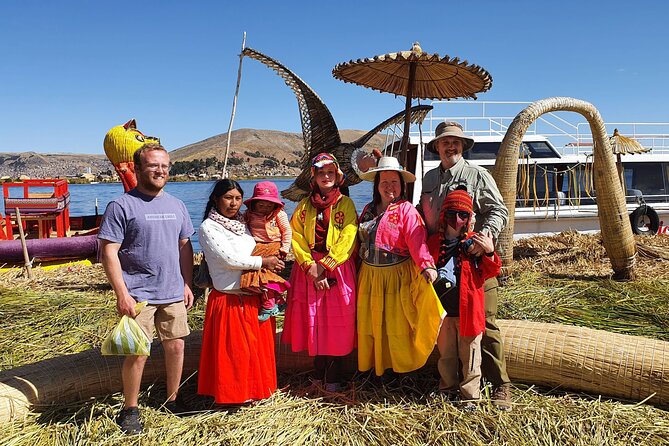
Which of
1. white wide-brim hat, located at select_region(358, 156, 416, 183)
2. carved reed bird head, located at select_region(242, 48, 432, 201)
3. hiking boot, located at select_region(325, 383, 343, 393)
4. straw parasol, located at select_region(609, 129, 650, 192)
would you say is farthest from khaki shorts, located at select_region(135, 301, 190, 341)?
straw parasol, located at select_region(609, 129, 650, 192)

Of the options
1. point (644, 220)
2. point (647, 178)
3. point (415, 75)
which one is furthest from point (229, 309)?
point (647, 178)

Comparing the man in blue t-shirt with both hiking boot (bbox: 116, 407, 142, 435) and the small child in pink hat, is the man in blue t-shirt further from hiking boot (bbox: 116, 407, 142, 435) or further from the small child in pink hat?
the small child in pink hat

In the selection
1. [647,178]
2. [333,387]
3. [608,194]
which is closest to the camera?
[333,387]

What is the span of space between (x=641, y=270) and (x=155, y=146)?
617 centimetres

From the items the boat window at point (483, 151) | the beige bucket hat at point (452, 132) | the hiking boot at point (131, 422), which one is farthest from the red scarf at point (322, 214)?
the boat window at point (483, 151)

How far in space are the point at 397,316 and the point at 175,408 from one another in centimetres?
149

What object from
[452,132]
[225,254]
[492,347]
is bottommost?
[492,347]

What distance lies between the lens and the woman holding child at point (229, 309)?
294cm

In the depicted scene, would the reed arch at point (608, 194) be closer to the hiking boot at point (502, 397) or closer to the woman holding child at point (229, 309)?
the hiking boot at point (502, 397)

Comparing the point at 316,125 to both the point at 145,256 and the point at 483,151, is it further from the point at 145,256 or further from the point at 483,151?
the point at 483,151

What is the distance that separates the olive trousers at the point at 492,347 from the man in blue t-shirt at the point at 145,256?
1.82m

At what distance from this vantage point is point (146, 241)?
2.69 m

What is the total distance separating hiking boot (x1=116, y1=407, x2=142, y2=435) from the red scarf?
1.41 meters

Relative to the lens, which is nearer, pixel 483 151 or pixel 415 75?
pixel 415 75
